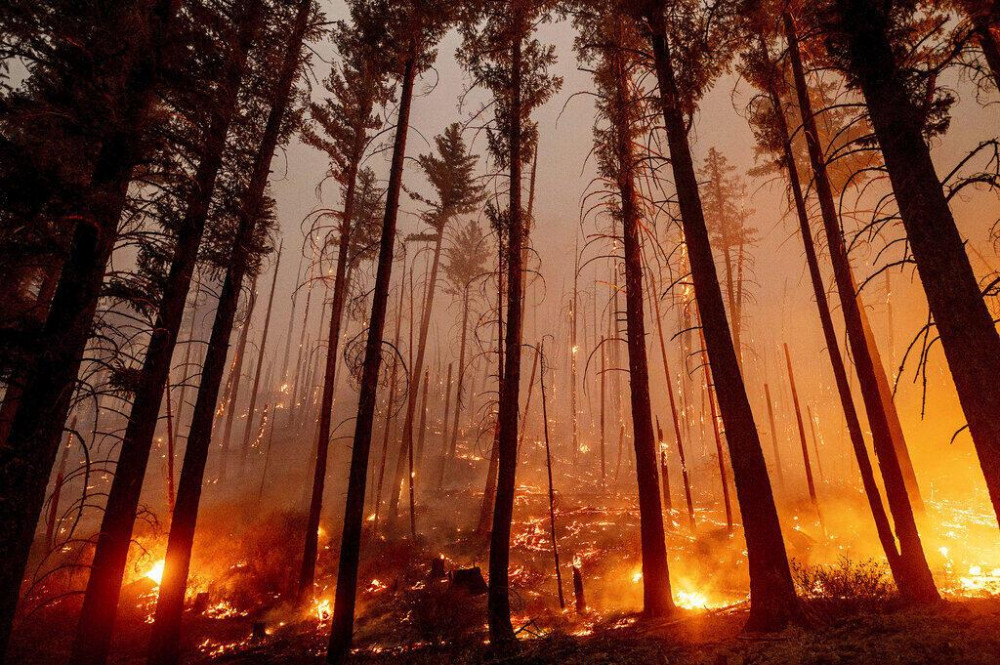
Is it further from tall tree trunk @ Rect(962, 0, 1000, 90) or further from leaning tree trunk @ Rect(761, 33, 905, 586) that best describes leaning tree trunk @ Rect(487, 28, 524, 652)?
tall tree trunk @ Rect(962, 0, 1000, 90)

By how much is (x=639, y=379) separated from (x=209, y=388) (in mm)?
9960

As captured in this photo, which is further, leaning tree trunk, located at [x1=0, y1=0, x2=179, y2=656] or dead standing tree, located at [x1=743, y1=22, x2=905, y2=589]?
dead standing tree, located at [x1=743, y1=22, x2=905, y2=589]

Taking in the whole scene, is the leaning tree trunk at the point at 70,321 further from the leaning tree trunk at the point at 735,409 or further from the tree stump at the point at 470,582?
the tree stump at the point at 470,582

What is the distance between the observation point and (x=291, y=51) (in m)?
10.7

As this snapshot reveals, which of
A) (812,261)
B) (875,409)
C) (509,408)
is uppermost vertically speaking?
(812,261)

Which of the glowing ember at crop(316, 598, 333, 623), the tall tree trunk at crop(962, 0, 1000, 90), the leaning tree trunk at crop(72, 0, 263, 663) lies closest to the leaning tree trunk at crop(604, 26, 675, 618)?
the tall tree trunk at crop(962, 0, 1000, 90)

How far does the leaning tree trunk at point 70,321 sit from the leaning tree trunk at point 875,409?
11275mm

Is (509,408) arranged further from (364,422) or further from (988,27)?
(988,27)

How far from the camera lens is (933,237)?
15.5ft

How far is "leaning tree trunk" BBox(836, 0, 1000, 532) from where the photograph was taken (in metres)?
4.39

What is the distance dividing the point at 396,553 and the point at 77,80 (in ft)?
54.6

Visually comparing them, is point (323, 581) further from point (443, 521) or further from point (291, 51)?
point (291, 51)

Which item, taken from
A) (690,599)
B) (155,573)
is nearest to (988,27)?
(690,599)

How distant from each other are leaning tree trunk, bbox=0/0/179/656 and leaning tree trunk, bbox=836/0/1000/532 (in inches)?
404
